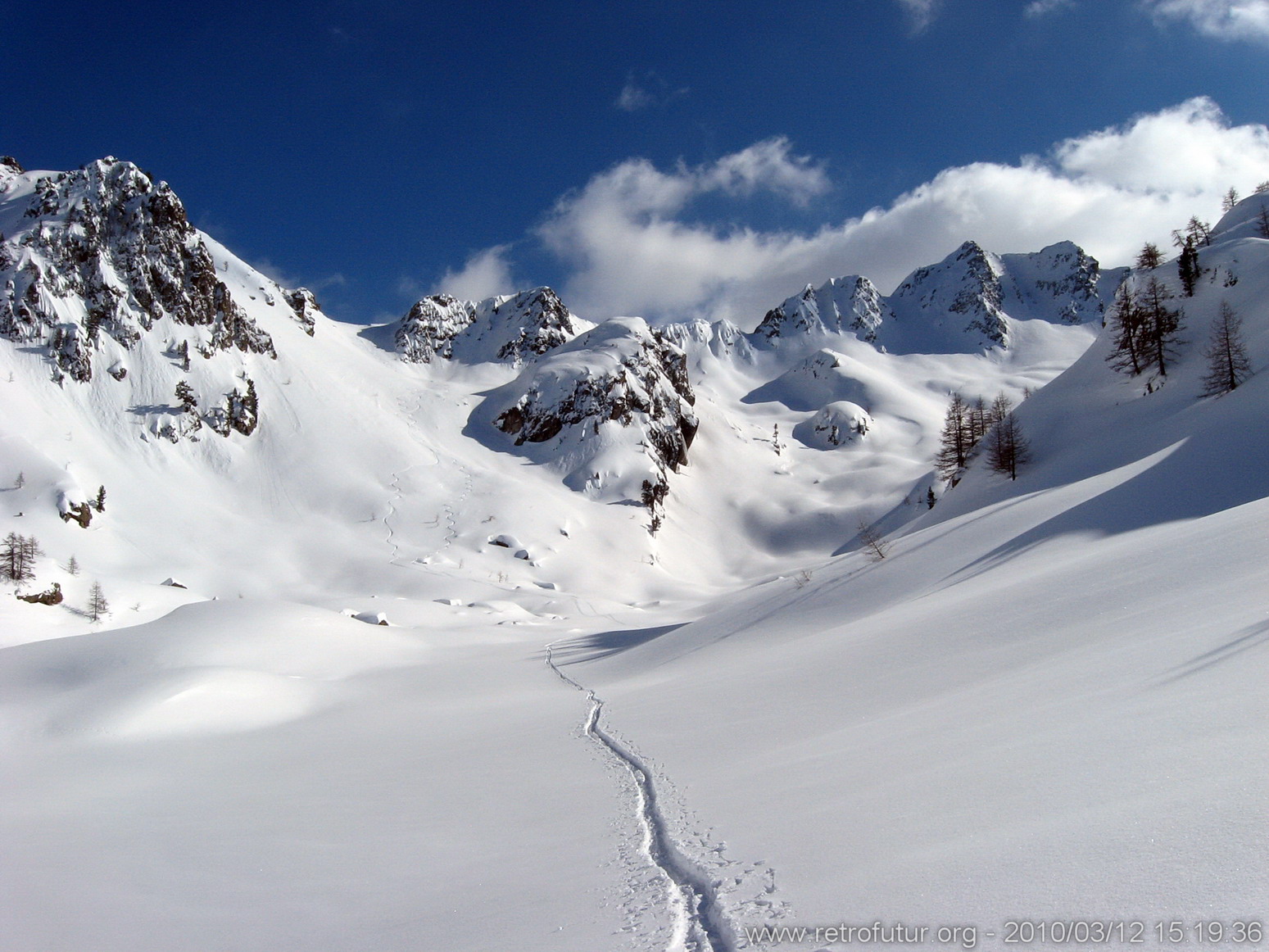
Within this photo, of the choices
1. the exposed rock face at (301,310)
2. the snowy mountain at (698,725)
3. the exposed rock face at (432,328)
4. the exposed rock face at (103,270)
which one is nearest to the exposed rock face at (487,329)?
the exposed rock face at (432,328)

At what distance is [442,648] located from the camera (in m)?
35.4

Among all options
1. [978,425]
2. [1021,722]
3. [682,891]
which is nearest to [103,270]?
[978,425]

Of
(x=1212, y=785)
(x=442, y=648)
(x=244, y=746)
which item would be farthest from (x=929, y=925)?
(x=442, y=648)

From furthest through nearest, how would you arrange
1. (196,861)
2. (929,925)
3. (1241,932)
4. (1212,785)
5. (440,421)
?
(440,421) < (196,861) < (1212,785) < (929,925) < (1241,932)

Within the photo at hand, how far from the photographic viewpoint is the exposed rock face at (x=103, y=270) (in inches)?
2847

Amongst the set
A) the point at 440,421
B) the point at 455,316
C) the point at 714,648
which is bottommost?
the point at 714,648

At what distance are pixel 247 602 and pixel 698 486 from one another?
90.1 m

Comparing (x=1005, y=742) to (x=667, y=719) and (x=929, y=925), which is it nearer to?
(x=929, y=925)

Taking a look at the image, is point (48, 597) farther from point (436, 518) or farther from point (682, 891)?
point (682, 891)

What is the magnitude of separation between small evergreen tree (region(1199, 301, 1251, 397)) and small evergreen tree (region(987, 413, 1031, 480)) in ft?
28.0

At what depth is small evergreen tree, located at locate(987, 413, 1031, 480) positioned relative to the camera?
37.9 meters

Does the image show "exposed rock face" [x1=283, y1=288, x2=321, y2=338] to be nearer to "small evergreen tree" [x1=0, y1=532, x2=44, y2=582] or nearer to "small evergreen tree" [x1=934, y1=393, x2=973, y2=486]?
"small evergreen tree" [x1=0, y1=532, x2=44, y2=582]

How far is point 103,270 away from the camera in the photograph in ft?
251

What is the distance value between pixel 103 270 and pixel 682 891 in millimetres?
97230
